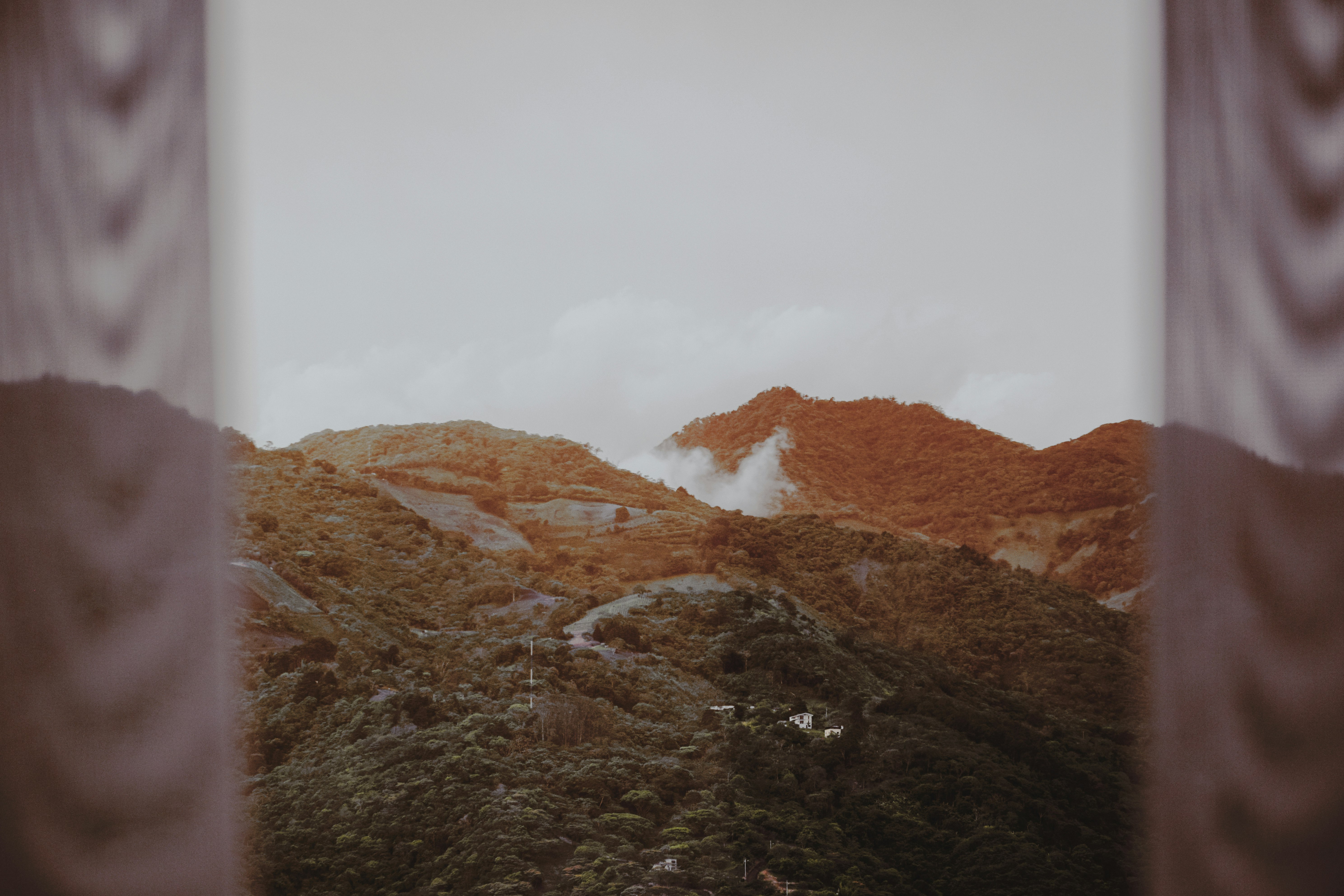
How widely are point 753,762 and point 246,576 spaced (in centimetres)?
308

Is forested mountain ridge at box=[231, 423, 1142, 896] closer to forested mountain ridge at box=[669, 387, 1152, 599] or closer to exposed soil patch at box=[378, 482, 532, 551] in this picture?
exposed soil patch at box=[378, 482, 532, 551]

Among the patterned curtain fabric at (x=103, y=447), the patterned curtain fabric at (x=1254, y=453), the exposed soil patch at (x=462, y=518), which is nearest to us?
the patterned curtain fabric at (x=1254, y=453)

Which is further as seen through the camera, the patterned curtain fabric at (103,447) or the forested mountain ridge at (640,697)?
the forested mountain ridge at (640,697)

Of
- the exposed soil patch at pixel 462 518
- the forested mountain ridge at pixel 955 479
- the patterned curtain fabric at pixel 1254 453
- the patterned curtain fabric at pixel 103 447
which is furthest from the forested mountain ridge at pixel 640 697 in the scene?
the patterned curtain fabric at pixel 1254 453

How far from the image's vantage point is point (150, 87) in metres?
1.81

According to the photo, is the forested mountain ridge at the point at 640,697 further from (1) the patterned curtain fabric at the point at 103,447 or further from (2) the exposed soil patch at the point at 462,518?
(1) the patterned curtain fabric at the point at 103,447

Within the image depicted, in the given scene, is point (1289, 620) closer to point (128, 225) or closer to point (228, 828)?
point (228, 828)

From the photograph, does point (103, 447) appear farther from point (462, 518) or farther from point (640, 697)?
point (462, 518)

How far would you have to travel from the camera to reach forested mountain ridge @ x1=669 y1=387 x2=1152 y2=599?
5.78 m

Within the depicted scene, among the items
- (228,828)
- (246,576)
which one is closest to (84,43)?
(228,828)

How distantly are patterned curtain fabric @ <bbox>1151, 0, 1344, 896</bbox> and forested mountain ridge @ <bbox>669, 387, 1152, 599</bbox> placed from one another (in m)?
4.01

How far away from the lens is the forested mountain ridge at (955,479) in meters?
5.78

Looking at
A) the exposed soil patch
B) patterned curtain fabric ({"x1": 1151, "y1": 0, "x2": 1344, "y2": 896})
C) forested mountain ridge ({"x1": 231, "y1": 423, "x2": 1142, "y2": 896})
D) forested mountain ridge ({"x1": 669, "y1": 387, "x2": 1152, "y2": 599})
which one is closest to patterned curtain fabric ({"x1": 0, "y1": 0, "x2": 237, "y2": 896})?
forested mountain ridge ({"x1": 231, "y1": 423, "x2": 1142, "y2": 896})

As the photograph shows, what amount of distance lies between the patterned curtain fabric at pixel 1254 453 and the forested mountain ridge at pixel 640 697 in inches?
70.6
